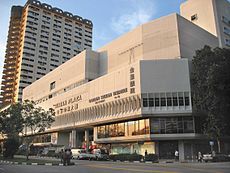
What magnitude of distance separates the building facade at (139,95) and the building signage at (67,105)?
25 cm

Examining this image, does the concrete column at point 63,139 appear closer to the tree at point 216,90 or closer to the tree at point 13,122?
the tree at point 13,122

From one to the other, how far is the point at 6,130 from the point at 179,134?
118 feet

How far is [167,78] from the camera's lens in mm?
46656

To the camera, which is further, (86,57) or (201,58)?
(86,57)

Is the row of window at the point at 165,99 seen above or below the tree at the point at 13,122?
above

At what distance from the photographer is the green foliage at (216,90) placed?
36906 millimetres

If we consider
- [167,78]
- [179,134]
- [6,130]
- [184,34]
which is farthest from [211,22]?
[6,130]

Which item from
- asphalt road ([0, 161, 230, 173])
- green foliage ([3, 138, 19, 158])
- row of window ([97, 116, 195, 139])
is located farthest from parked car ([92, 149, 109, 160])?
asphalt road ([0, 161, 230, 173])

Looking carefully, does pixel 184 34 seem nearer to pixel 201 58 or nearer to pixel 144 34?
pixel 144 34

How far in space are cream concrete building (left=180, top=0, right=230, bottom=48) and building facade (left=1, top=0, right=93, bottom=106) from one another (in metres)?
68.3

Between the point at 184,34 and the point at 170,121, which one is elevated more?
the point at 184,34

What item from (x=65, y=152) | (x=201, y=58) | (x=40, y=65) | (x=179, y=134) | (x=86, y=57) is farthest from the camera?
(x=40, y=65)

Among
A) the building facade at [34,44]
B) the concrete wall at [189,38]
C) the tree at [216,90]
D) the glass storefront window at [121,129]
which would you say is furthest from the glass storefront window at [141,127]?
the building facade at [34,44]

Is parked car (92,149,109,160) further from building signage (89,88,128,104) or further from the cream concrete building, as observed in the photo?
→ the cream concrete building
